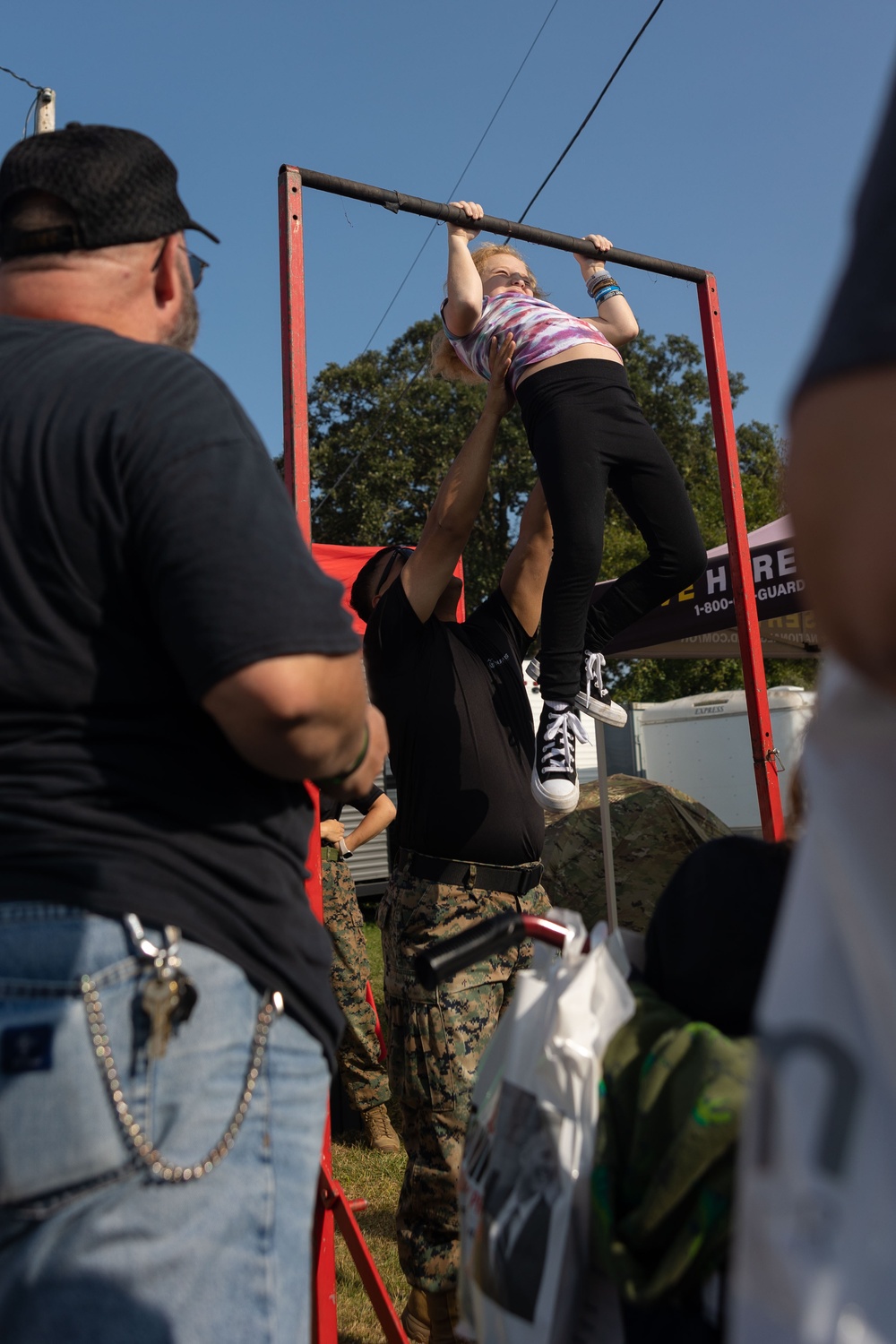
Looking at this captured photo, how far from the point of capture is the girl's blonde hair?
384 centimetres

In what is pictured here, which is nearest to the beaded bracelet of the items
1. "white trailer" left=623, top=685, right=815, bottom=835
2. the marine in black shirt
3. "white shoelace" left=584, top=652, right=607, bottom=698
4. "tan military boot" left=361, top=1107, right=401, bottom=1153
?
the marine in black shirt

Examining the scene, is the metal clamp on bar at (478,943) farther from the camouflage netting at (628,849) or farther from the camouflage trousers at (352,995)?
the camouflage netting at (628,849)

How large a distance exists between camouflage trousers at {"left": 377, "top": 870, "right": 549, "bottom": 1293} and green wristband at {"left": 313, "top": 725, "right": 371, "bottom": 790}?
138cm

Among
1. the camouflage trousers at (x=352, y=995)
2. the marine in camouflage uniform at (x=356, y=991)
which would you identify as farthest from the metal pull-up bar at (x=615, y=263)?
the camouflage trousers at (x=352, y=995)

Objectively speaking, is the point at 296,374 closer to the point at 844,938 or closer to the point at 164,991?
the point at 164,991

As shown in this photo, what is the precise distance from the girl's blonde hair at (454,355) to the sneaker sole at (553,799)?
5.39ft

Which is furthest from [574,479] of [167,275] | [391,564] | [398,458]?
[398,458]

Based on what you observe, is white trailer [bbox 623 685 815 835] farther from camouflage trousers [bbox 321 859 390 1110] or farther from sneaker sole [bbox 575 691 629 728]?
sneaker sole [bbox 575 691 629 728]

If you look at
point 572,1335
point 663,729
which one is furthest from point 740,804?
point 572,1335

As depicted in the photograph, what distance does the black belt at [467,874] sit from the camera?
9.16ft

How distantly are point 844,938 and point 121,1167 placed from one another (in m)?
0.75

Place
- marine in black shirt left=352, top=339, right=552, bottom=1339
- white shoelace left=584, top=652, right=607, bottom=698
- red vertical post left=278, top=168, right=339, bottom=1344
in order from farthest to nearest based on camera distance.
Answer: white shoelace left=584, top=652, right=607, bottom=698 < marine in black shirt left=352, top=339, right=552, bottom=1339 < red vertical post left=278, top=168, right=339, bottom=1344

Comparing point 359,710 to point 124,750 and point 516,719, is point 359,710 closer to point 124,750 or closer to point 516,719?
point 124,750

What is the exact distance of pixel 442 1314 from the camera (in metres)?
2.60
